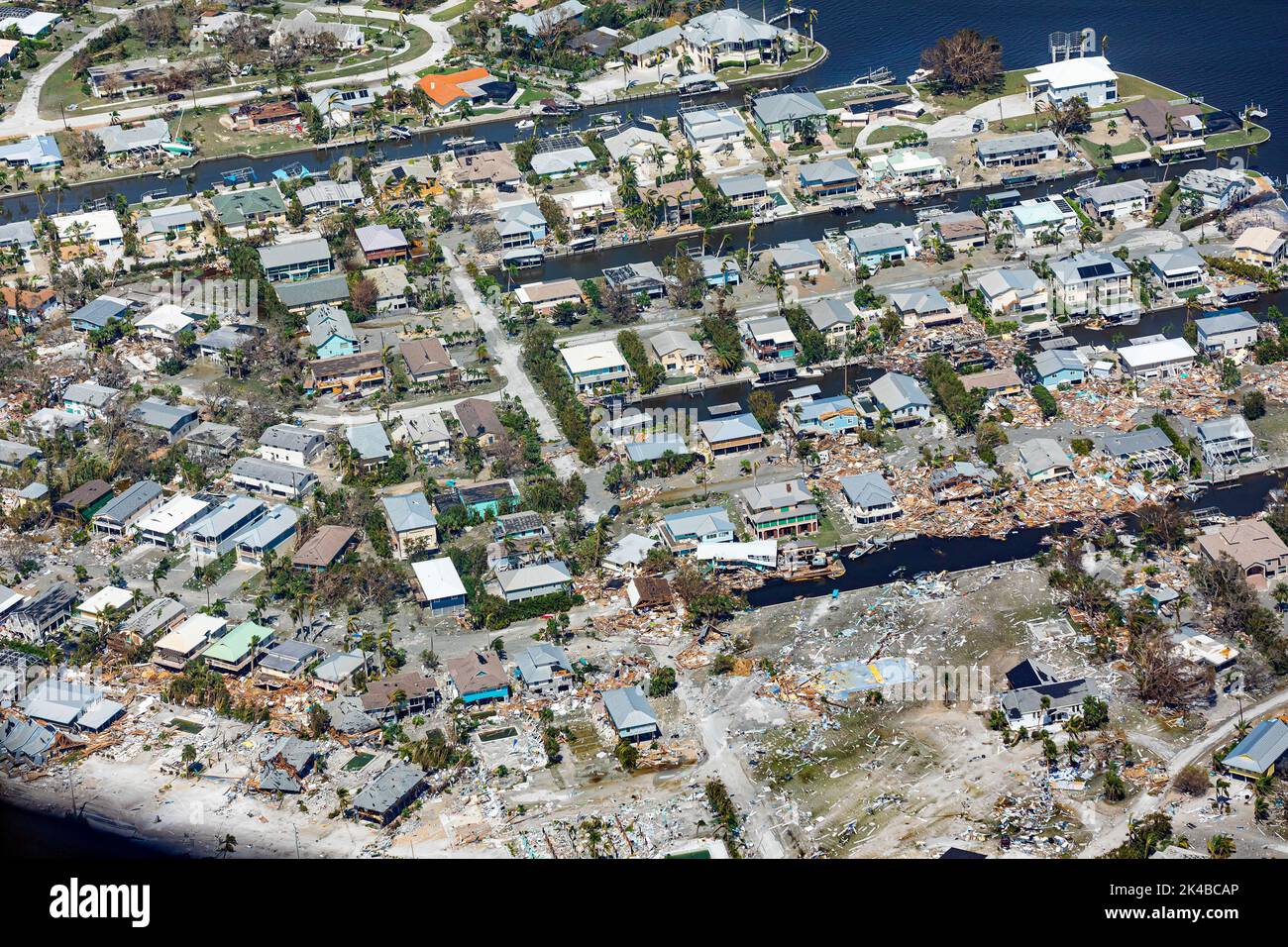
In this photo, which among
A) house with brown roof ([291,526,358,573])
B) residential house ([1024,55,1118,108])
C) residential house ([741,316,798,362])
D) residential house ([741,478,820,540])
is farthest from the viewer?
residential house ([1024,55,1118,108])

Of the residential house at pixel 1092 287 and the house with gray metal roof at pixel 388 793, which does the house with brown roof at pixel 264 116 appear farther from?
the house with gray metal roof at pixel 388 793

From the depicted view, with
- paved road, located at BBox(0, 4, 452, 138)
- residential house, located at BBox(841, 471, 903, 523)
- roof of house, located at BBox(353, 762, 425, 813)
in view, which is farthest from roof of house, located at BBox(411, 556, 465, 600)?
paved road, located at BBox(0, 4, 452, 138)

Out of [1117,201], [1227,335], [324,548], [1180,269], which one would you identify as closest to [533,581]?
[324,548]

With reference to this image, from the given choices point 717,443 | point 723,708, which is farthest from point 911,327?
point 723,708

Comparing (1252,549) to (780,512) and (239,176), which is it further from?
(239,176)

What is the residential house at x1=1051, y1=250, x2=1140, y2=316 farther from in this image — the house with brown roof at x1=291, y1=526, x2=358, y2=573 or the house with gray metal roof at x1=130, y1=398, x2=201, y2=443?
the house with gray metal roof at x1=130, y1=398, x2=201, y2=443

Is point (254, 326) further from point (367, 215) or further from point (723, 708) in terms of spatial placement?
point (723, 708)
